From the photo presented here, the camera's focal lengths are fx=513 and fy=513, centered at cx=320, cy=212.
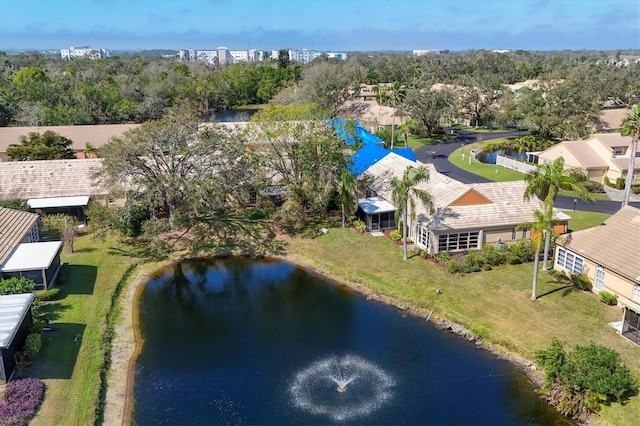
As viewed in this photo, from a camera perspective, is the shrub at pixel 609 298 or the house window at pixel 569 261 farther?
the house window at pixel 569 261

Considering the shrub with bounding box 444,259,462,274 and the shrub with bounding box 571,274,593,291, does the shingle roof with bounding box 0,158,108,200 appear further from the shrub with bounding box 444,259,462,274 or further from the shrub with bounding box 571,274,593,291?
the shrub with bounding box 571,274,593,291

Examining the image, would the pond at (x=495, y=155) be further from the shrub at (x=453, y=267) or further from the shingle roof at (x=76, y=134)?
the shingle roof at (x=76, y=134)

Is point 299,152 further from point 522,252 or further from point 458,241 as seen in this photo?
point 522,252

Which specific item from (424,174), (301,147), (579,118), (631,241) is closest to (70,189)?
(301,147)

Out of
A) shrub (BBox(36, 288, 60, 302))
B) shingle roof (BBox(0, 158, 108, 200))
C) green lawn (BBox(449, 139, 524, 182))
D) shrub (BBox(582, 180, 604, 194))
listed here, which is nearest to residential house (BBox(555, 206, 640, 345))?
shrub (BBox(582, 180, 604, 194))

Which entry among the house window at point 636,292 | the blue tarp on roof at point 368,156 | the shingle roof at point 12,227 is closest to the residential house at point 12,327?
the shingle roof at point 12,227

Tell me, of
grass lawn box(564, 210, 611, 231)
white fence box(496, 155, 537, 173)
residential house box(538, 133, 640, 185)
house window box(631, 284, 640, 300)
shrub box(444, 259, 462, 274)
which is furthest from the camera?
white fence box(496, 155, 537, 173)
